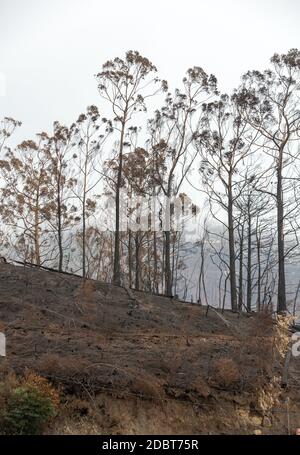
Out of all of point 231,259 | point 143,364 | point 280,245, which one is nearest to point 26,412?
point 143,364

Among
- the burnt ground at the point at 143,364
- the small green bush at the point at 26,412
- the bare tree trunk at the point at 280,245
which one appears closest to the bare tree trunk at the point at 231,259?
the bare tree trunk at the point at 280,245

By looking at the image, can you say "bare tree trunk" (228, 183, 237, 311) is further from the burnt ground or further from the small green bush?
the small green bush

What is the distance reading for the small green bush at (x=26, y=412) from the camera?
6012 millimetres

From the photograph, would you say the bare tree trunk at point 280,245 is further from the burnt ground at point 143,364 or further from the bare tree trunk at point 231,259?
the burnt ground at point 143,364

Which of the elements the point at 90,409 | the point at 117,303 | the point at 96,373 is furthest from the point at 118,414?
the point at 117,303

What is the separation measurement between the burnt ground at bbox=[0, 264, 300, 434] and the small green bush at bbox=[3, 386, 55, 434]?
345mm

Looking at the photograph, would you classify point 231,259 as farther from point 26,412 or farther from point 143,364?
point 26,412

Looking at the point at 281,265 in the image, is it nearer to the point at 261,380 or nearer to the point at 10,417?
the point at 261,380

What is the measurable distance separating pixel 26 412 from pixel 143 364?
265 centimetres

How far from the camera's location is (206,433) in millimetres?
6660

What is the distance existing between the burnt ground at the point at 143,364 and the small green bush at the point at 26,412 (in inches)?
13.6

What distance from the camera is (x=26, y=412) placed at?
6.03 m

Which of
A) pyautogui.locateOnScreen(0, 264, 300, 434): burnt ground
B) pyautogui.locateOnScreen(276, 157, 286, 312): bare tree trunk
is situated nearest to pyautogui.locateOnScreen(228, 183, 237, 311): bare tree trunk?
pyautogui.locateOnScreen(276, 157, 286, 312): bare tree trunk

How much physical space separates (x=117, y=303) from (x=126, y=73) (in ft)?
45.8
